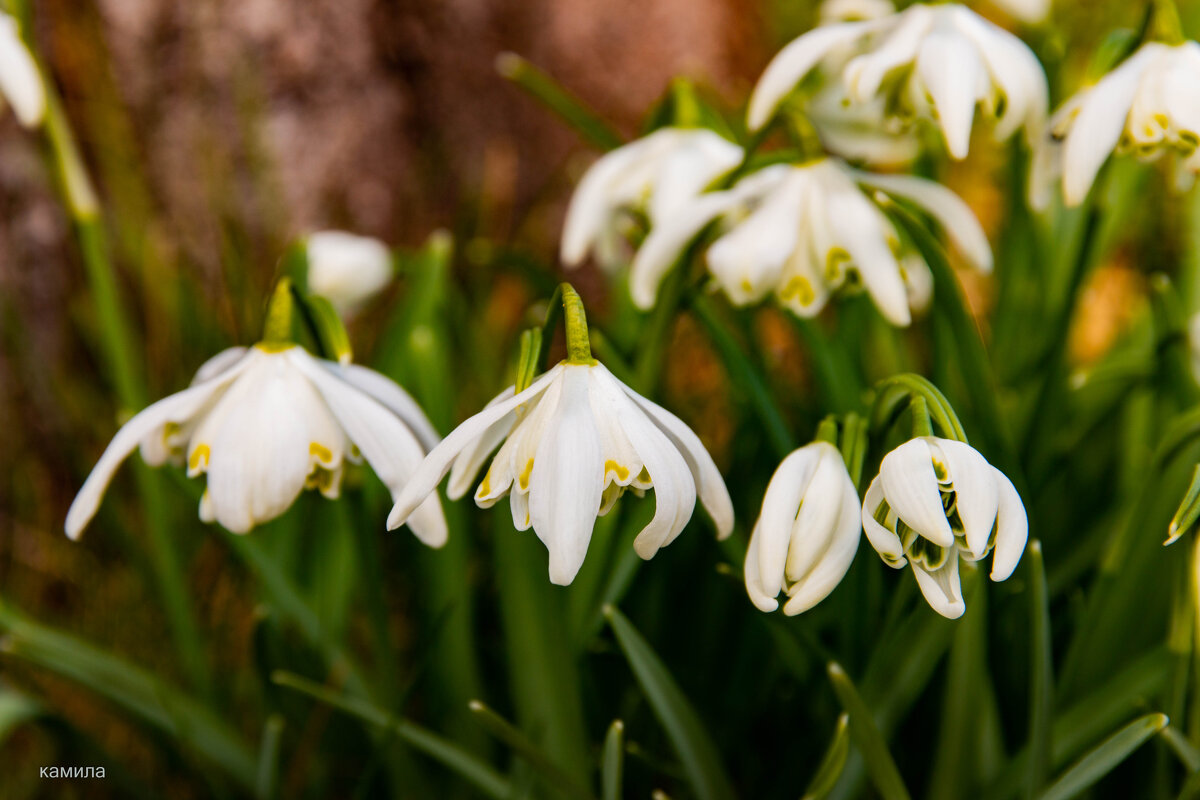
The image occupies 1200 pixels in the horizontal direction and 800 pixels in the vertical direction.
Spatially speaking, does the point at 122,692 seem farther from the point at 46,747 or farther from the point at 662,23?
the point at 662,23

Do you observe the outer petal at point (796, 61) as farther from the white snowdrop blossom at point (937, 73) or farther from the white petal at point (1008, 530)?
the white petal at point (1008, 530)

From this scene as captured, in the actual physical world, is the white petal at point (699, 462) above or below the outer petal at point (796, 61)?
below

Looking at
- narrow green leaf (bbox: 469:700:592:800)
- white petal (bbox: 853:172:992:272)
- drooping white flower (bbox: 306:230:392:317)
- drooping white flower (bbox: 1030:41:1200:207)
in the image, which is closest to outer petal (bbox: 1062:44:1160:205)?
drooping white flower (bbox: 1030:41:1200:207)

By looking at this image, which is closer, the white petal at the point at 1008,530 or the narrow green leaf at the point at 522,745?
the white petal at the point at 1008,530

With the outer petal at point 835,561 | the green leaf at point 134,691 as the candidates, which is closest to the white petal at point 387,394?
the outer petal at point 835,561

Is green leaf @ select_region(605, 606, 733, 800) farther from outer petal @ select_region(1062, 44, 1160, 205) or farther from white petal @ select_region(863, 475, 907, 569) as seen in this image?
outer petal @ select_region(1062, 44, 1160, 205)

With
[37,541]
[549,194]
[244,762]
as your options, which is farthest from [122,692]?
[549,194]

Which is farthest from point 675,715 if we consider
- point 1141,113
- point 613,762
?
point 1141,113
